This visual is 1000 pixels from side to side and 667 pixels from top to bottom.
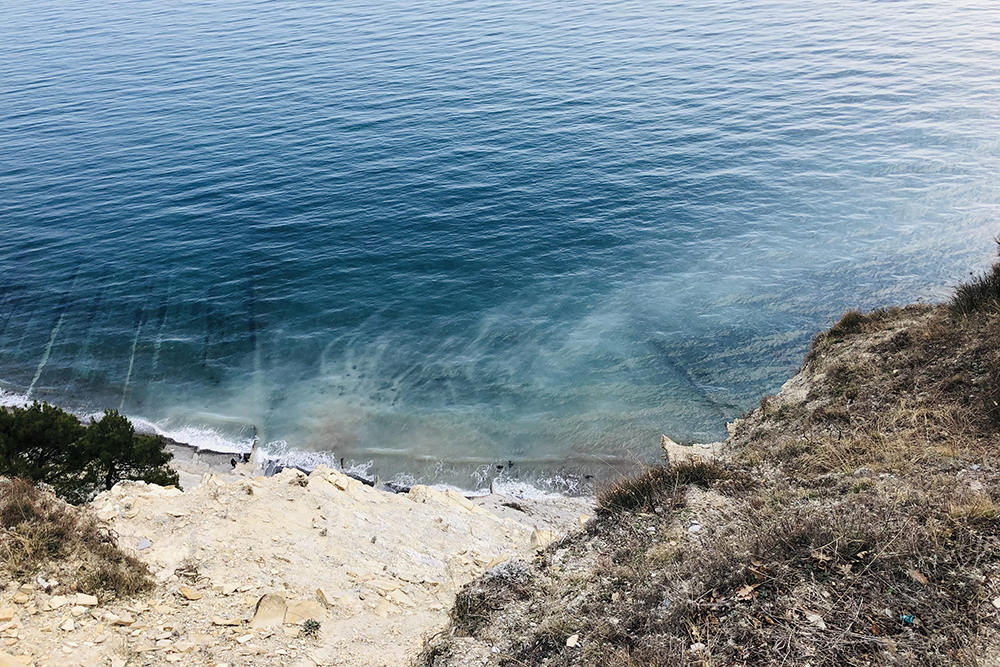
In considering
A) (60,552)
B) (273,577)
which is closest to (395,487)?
(273,577)

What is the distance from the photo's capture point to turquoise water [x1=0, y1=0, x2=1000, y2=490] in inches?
1025

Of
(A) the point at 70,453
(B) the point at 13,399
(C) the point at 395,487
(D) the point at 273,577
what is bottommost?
(C) the point at 395,487

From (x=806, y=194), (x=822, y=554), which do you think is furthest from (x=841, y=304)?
(x=822, y=554)

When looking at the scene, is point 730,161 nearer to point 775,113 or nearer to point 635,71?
point 775,113

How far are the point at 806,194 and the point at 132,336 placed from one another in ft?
123

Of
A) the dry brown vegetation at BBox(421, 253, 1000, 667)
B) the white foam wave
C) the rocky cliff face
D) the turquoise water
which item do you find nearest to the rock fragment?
the rocky cliff face

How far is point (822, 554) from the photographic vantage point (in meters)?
8.19

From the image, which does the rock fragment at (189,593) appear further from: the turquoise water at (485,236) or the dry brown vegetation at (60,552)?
the turquoise water at (485,236)

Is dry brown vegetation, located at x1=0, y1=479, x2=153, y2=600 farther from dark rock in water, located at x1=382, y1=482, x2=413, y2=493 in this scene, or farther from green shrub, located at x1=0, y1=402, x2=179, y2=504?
dark rock in water, located at x1=382, y1=482, x2=413, y2=493

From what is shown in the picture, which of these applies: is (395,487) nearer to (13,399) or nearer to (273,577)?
(273,577)

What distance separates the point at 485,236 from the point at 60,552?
28346 mm

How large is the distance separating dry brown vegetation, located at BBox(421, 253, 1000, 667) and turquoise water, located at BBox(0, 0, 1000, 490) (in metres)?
11.0

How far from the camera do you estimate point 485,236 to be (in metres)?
36.8

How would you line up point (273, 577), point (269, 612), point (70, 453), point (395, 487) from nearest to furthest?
point (269, 612)
point (273, 577)
point (70, 453)
point (395, 487)
